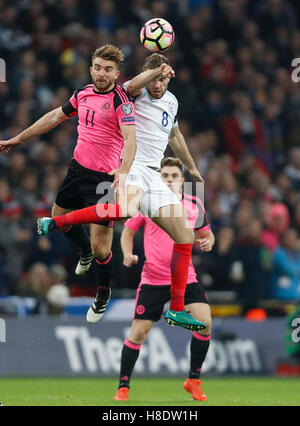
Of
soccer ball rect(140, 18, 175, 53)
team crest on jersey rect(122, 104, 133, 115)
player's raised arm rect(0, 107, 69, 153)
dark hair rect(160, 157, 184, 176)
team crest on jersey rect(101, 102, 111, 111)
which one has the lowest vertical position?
dark hair rect(160, 157, 184, 176)

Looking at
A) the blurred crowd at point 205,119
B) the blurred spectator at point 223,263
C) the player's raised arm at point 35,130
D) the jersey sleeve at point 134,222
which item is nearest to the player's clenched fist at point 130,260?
the jersey sleeve at point 134,222

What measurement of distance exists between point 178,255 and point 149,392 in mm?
2800

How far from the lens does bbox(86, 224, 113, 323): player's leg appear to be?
9.85 meters

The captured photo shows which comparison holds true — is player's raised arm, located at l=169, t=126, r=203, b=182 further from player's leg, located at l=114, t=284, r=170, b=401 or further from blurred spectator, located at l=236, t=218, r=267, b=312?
blurred spectator, located at l=236, t=218, r=267, b=312

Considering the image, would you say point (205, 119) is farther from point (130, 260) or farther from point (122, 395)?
point (122, 395)

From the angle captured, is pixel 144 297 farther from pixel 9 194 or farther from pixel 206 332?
pixel 9 194

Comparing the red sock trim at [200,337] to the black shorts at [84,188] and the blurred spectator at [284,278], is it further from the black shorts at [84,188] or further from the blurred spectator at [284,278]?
the blurred spectator at [284,278]

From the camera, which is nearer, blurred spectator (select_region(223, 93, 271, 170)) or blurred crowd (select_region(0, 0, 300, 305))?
blurred crowd (select_region(0, 0, 300, 305))

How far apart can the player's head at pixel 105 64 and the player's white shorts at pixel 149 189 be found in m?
0.84

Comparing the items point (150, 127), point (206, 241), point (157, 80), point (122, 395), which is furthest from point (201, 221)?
point (122, 395)

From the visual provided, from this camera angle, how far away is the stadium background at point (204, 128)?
46.9ft

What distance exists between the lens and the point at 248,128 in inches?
707

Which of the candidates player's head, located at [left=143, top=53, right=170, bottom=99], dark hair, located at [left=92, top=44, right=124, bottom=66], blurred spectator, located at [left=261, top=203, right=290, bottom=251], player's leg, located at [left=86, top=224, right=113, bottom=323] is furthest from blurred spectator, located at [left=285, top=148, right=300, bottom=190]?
dark hair, located at [left=92, top=44, right=124, bottom=66]
